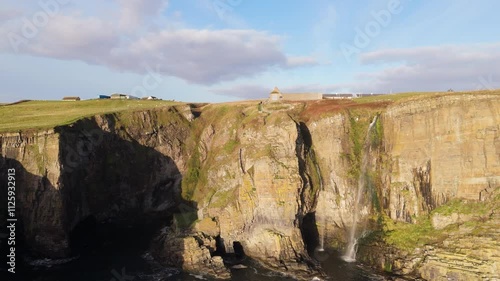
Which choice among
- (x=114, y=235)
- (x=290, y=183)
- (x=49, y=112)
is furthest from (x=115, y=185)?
(x=290, y=183)

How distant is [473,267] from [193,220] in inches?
1361

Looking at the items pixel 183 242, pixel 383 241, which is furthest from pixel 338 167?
pixel 183 242

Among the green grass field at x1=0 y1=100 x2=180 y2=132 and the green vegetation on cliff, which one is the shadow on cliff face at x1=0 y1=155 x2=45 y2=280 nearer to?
the green grass field at x1=0 y1=100 x2=180 y2=132

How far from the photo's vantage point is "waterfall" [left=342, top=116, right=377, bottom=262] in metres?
47.3

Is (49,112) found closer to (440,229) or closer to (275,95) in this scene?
(275,95)

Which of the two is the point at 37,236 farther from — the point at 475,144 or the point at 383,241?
the point at 475,144

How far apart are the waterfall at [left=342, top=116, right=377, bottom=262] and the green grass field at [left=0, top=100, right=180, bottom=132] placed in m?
39.2

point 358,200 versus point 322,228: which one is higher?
point 358,200

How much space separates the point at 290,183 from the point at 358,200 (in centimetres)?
1044

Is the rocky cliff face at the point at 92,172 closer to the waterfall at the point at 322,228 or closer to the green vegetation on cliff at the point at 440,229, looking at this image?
the waterfall at the point at 322,228

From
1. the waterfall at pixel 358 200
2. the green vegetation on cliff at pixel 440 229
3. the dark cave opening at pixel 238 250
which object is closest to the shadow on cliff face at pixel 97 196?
the dark cave opening at pixel 238 250

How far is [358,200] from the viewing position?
166 ft

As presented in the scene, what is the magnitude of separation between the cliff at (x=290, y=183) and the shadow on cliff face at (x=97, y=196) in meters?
0.18

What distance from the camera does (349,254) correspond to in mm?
47344
